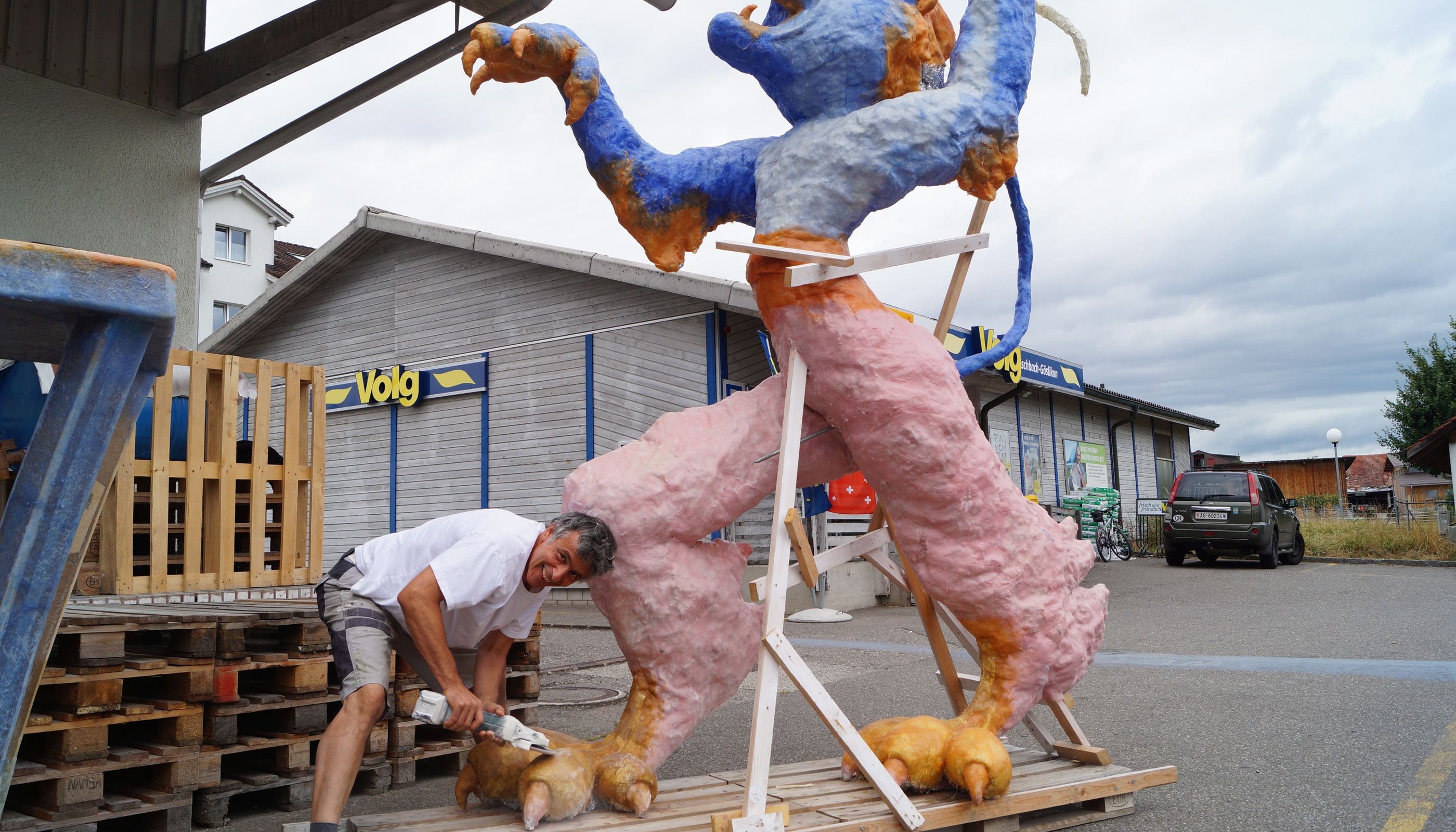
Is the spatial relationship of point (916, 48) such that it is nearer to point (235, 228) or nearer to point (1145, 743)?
point (1145, 743)

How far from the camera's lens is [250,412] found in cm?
1545

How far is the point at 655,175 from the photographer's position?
3.93m

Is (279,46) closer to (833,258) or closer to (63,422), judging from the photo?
(833,258)

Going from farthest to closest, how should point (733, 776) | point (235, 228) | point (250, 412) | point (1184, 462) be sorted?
point (235, 228), point (1184, 462), point (250, 412), point (733, 776)

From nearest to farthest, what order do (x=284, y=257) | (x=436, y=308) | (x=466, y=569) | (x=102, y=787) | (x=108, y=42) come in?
(x=466, y=569) → (x=102, y=787) → (x=108, y=42) → (x=436, y=308) → (x=284, y=257)

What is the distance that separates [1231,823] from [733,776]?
1940 millimetres

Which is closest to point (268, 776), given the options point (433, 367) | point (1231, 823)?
point (1231, 823)

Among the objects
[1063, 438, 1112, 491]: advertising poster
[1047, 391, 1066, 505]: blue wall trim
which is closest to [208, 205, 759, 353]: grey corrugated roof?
[1047, 391, 1066, 505]: blue wall trim

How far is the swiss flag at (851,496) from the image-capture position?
1145cm

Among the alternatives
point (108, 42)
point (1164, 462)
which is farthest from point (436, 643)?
point (1164, 462)

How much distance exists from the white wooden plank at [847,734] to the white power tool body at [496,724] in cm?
85

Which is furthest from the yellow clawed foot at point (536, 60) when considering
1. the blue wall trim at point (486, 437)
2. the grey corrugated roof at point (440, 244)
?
the blue wall trim at point (486, 437)

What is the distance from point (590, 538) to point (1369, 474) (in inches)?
2533

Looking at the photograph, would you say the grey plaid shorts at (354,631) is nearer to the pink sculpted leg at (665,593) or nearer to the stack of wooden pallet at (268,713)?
the pink sculpted leg at (665,593)
